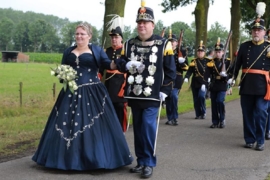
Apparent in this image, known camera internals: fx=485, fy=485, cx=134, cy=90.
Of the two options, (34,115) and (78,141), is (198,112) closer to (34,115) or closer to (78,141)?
(34,115)

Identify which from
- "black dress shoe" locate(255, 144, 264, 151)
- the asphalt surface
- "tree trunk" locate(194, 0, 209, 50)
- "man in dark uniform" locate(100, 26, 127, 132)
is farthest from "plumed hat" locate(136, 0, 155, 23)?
"tree trunk" locate(194, 0, 209, 50)

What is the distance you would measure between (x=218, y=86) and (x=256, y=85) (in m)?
2.82

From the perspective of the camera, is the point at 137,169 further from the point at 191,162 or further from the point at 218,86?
the point at 218,86

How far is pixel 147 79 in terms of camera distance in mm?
6484

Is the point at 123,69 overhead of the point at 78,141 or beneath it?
overhead

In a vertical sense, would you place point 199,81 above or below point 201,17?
below

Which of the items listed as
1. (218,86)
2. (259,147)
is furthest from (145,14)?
(218,86)

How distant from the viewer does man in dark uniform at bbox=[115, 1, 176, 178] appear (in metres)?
6.48

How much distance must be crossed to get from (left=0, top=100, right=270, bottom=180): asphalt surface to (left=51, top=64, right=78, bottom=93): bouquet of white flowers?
46.2 inches

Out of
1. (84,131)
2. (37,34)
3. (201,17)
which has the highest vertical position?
(201,17)

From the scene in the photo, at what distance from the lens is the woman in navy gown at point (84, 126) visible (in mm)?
6391

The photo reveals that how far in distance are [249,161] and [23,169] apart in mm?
3437

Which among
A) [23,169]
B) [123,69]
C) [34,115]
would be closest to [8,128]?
[34,115]

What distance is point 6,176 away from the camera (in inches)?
246
